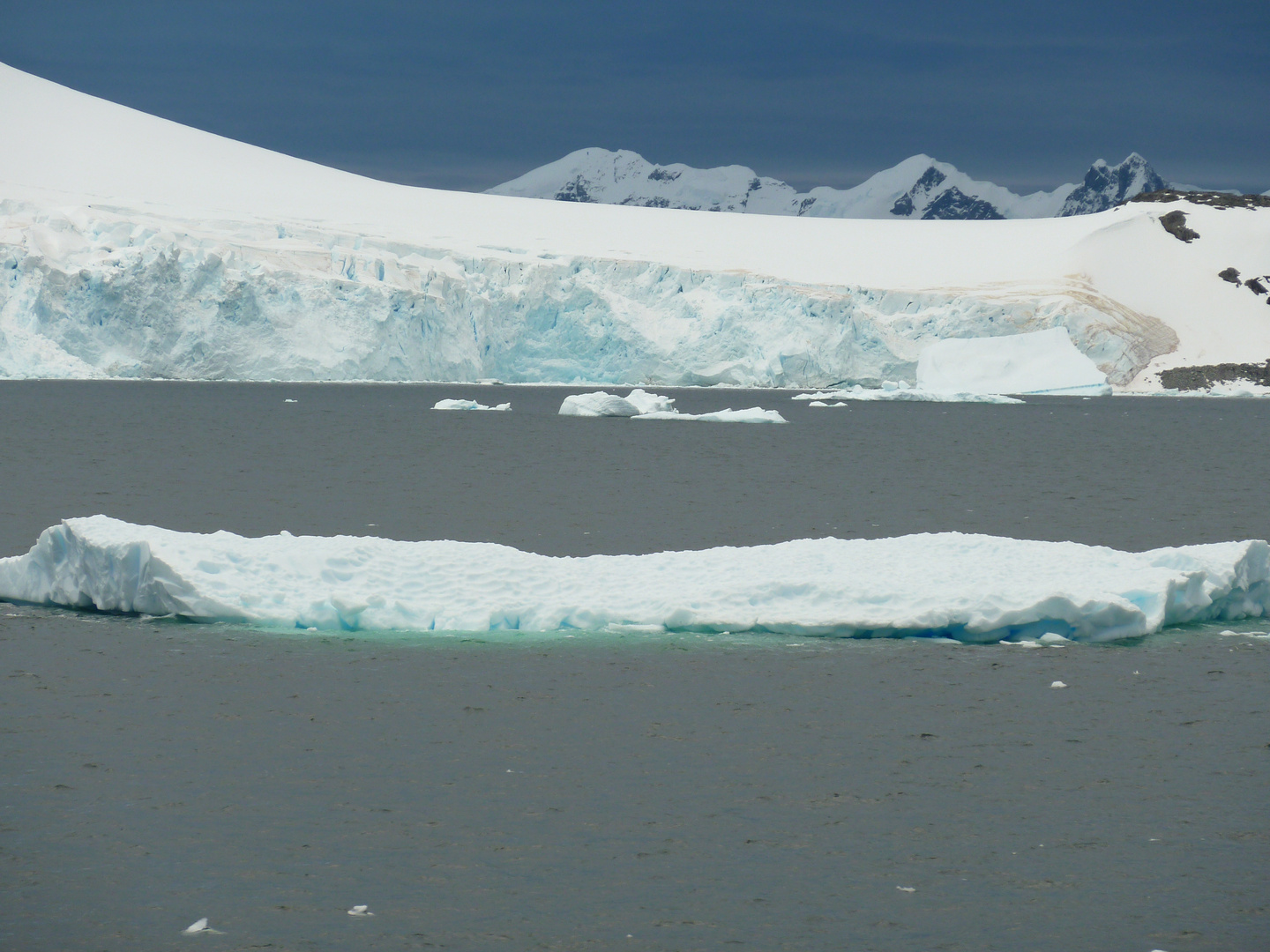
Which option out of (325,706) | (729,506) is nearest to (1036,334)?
(729,506)

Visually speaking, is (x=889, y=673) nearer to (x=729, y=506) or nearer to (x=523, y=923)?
(x=523, y=923)

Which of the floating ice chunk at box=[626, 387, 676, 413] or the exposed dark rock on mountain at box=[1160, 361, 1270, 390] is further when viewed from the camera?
the exposed dark rock on mountain at box=[1160, 361, 1270, 390]

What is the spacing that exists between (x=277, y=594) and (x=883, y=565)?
482 cm

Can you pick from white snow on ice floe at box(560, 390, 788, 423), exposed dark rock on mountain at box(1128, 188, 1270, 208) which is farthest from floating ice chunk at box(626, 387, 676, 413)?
exposed dark rock on mountain at box(1128, 188, 1270, 208)

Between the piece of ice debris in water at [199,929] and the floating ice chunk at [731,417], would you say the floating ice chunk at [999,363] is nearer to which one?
the floating ice chunk at [731,417]

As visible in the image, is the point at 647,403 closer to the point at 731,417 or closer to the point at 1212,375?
the point at 731,417

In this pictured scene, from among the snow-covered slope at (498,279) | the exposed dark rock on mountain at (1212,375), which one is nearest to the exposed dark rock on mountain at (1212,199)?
the snow-covered slope at (498,279)

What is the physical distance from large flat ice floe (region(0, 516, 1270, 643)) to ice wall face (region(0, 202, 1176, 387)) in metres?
40.2

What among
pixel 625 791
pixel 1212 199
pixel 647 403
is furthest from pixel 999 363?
pixel 625 791

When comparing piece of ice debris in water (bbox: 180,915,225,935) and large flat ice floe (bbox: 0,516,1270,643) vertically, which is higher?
large flat ice floe (bbox: 0,516,1270,643)

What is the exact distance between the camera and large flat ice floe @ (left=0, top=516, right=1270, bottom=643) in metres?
10.2

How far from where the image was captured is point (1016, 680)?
29.0ft

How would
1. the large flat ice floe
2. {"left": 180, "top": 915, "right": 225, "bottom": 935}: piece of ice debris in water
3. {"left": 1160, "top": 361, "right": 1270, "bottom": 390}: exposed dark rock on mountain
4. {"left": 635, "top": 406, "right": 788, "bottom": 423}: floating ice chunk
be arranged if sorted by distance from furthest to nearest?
{"left": 1160, "top": 361, "right": 1270, "bottom": 390}: exposed dark rock on mountain → {"left": 635, "top": 406, "right": 788, "bottom": 423}: floating ice chunk → the large flat ice floe → {"left": 180, "top": 915, "right": 225, "bottom": 935}: piece of ice debris in water

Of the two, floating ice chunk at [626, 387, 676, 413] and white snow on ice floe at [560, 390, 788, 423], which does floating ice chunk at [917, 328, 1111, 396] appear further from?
floating ice chunk at [626, 387, 676, 413]
